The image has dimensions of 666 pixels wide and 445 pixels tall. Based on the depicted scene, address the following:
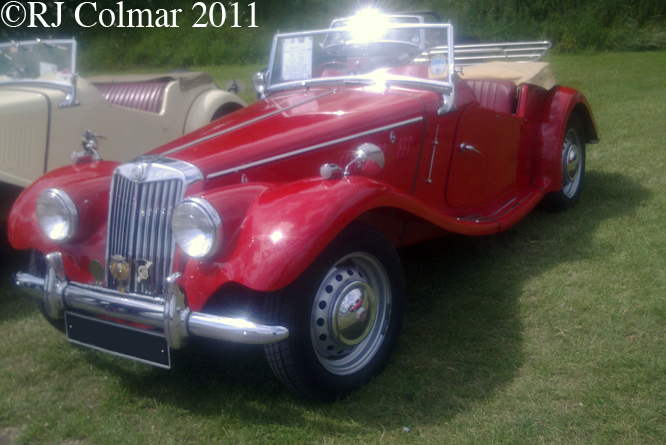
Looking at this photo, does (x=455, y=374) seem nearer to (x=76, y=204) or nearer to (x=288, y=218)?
(x=288, y=218)

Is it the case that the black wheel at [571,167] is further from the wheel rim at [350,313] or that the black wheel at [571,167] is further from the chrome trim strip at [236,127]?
the wheel rim at [350,313]

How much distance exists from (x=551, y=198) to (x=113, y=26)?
1878 centimetres

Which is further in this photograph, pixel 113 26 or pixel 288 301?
pixel 113 26

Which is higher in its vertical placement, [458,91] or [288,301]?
[458,91]

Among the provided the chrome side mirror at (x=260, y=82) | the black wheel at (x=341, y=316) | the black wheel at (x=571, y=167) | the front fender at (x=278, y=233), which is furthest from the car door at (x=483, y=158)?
the chrome side mirror at (x=260, y=82)

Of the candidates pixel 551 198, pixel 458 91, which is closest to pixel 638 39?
pixel 551 198

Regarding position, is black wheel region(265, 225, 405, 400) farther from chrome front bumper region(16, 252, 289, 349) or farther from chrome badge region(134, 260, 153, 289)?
chrome badge region(134, 260, 153, 289)

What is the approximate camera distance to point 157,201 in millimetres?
2449

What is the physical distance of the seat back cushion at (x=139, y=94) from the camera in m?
5.27

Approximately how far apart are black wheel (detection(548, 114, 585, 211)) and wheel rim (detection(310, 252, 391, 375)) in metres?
2.39

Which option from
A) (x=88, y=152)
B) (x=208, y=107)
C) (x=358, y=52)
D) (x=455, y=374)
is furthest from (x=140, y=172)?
(x=208, y=107)

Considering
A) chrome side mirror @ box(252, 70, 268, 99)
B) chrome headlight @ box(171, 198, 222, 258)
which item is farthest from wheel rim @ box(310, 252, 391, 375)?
chrome side mirror @ box(252, 70, 268, 99)

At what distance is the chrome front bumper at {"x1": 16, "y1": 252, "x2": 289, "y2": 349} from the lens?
2.09 metres

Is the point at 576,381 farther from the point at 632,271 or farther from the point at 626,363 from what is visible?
the point at 632,271
